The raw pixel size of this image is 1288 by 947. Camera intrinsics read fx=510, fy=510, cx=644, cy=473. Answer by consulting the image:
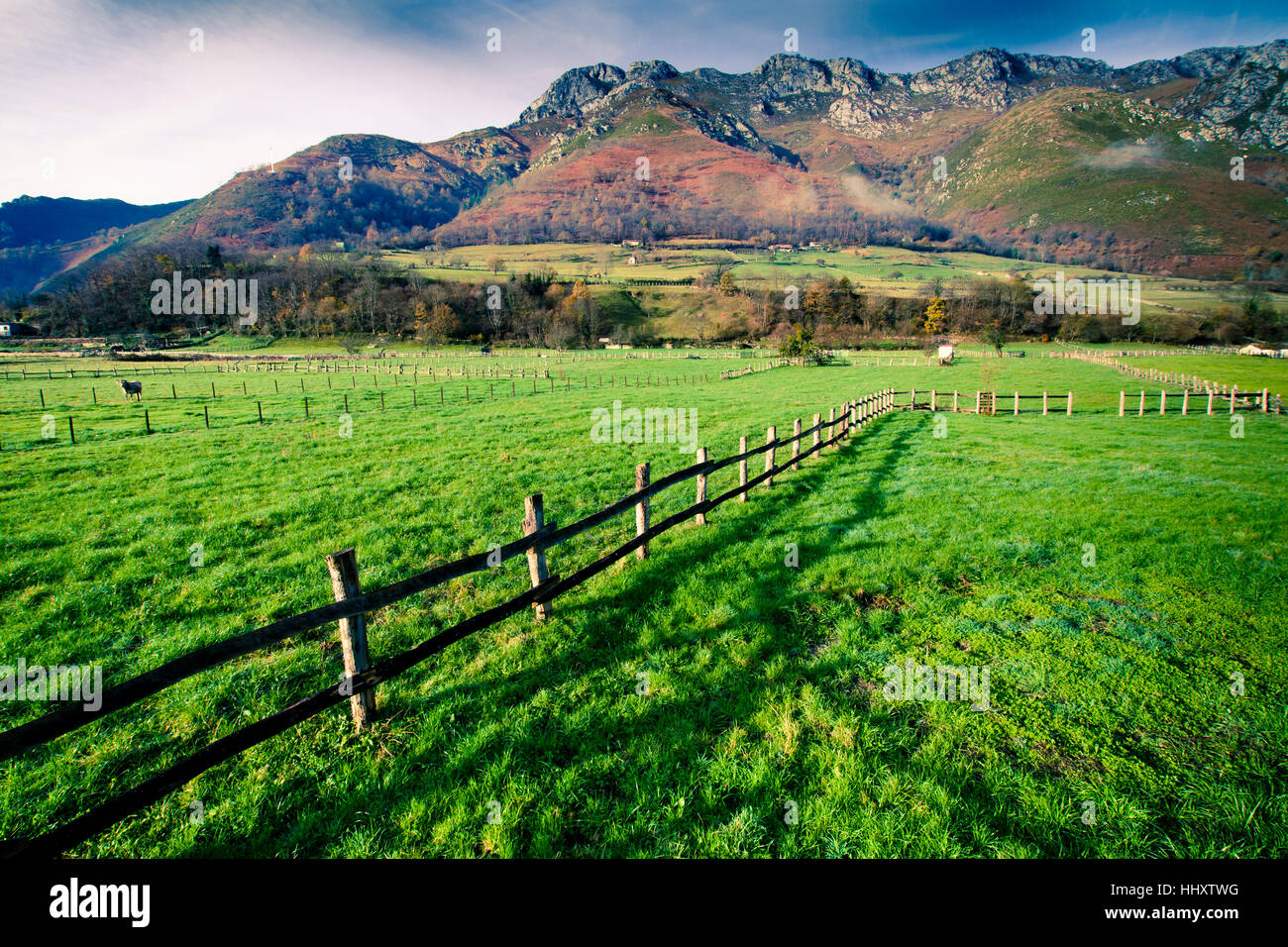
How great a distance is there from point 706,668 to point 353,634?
3431mm

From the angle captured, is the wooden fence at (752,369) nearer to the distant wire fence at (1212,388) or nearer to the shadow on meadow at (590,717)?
the distant wire fence at (1212,388)

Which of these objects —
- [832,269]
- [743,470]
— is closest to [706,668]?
[743,470]

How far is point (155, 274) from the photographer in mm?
134875

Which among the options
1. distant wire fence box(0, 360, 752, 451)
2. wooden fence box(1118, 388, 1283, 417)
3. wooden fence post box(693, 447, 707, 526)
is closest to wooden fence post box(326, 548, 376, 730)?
wooden fence post box(693, 447, 707, 526)

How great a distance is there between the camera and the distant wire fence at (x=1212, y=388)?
1085 inches

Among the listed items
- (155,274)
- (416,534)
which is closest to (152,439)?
(416,534)

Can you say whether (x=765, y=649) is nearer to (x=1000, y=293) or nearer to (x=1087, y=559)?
(x=1087, y=559)

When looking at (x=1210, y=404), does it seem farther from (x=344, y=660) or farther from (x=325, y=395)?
(x=325, y=395)

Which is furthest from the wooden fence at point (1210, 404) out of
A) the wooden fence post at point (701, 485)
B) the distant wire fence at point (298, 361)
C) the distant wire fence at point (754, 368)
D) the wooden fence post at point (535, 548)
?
the distant wire fence at point (298, 361)

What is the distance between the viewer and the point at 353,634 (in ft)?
14.5

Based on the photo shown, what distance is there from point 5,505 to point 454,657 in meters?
13.2

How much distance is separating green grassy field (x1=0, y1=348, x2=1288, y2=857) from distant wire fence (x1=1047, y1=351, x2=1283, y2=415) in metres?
23.1

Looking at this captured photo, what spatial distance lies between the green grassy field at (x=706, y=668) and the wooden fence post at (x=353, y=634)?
8.1 inches

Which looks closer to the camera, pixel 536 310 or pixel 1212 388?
pixel 1212 388
